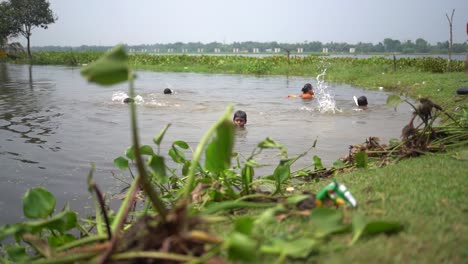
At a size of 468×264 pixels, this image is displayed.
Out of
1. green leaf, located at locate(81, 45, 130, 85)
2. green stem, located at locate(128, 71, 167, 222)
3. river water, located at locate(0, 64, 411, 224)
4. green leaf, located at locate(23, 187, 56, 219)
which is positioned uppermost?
green leaf, located at locate(81, 45, 130, 85)

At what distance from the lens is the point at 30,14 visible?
35875 millimetres

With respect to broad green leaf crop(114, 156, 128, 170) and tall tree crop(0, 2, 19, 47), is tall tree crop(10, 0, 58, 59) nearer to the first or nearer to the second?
tall tree crop(0, 2, 19, 47)

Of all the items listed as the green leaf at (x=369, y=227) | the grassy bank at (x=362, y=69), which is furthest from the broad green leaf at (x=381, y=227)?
the grassy bank at (x=362, y=69)

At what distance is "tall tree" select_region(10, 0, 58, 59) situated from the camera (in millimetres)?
34719

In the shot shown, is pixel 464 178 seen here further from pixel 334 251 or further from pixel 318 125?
pixel 318 125

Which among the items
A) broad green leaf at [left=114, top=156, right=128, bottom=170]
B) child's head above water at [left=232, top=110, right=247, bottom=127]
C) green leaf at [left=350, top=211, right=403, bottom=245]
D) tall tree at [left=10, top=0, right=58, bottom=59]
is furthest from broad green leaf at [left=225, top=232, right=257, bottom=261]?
tall tree at [left=10, top=0, right=58, bottom=59]

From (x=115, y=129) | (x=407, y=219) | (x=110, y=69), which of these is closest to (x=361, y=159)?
(x=407, y=219)

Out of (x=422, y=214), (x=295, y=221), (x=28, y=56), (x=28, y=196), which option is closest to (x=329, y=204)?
(x=295, y=221)

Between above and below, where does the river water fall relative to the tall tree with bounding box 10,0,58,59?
below

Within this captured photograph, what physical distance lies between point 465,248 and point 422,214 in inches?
13.1

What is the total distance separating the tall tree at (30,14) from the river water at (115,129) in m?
27.9

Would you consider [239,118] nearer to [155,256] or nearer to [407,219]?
[407,219]

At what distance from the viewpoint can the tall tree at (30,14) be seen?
34719 mm

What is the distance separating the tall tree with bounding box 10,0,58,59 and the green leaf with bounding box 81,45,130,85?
36.9 metres
